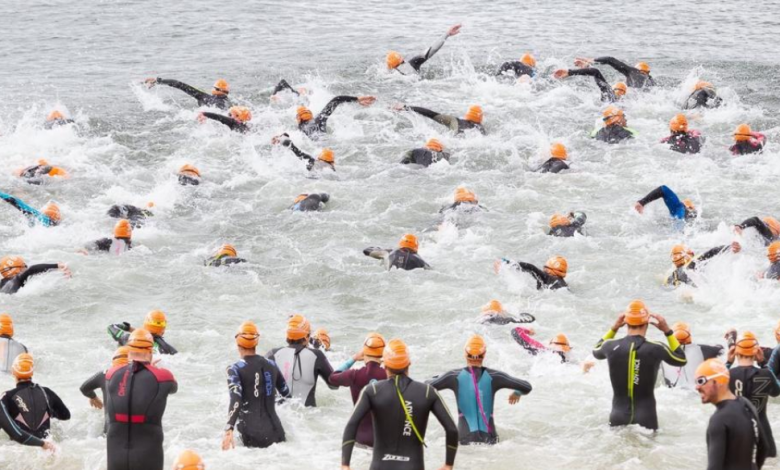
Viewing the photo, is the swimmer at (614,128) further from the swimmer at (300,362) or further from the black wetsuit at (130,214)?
the swimmer at (300,362)

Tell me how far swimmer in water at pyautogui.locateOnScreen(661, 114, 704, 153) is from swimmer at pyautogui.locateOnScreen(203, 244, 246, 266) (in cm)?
1059

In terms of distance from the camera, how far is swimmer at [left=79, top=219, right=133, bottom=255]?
1855 centimetres

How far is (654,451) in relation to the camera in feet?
34.8

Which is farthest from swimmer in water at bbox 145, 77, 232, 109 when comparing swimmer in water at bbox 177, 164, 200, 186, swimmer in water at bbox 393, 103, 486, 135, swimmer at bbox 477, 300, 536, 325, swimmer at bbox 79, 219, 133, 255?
swimmer at bbox 477, 300, 536, 325

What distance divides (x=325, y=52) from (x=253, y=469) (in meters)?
25.5

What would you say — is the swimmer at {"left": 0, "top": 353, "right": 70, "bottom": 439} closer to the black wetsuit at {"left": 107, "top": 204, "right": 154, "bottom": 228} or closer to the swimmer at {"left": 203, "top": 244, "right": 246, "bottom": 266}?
the swimmer at {"left": 203, "top": 244, "right": 246, "bottom": 266}

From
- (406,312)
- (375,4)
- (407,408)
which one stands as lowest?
(406,312)

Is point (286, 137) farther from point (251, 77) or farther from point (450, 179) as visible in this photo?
point (251, 77)

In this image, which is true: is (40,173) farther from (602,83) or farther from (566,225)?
(602,83)

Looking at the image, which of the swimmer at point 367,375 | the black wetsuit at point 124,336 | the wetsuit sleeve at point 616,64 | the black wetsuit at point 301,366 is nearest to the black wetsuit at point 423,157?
the wetsuit sleeve at point 616,64

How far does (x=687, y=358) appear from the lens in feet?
39.7

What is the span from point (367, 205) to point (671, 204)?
5956 mm

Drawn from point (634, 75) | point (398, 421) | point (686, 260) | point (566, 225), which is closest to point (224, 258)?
point (566, 225)

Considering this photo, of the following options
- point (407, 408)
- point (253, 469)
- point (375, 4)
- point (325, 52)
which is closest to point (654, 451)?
point (407, 408)
